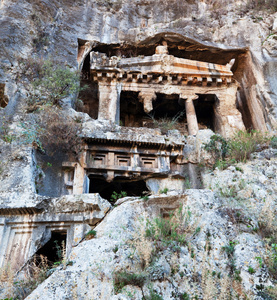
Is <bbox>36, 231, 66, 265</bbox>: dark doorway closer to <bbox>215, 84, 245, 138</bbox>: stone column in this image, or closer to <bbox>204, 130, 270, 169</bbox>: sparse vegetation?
<bbox>204, 130, 270, 169</bbox>: sparse vegetation

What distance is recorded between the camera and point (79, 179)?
908 centimetres

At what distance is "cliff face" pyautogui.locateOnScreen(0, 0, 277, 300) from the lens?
14.6 ft

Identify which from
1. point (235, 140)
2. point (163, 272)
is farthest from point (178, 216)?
point (235, 140)

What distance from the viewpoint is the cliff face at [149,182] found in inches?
175

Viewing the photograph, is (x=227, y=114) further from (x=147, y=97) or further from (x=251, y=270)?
(x=251, y=270)

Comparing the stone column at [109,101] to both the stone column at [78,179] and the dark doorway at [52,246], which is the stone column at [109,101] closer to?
the stone column at [78,179]

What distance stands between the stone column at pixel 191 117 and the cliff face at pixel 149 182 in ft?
2.08

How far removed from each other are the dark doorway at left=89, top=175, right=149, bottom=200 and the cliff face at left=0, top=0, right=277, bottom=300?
4.18 feet

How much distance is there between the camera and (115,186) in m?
11.1

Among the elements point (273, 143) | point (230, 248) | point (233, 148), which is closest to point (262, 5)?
point (273, 143)

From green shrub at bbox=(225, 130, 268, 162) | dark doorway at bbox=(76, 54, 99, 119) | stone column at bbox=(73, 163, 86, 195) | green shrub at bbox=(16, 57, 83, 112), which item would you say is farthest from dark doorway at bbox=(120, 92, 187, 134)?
stone column at bbox=(73, 163, 86, 195)

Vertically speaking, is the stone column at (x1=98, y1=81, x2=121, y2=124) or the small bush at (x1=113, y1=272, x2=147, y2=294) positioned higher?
the stone column at (x1=98, y1=81, x2=121, y2=124)

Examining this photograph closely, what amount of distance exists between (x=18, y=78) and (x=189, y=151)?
6206mm

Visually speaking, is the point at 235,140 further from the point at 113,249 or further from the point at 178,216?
the point at 113,249
